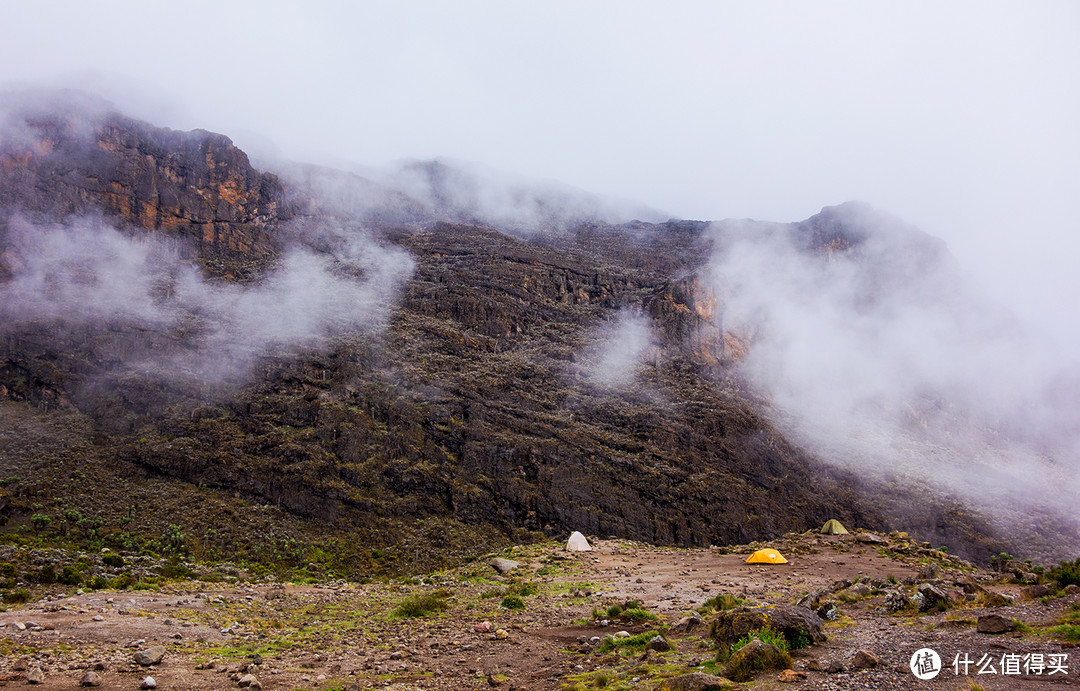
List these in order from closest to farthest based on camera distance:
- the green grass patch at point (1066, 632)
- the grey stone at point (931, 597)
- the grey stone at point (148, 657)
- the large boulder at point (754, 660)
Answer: the green grass patch at point (1066, 632) < the large boulder at point (754, 660) < the grey stone at point (148, 657) < the grey stone at point (931, 597)

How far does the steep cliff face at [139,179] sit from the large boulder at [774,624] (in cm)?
7353

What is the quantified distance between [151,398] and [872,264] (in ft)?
340

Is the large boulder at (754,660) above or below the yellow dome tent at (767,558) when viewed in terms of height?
above

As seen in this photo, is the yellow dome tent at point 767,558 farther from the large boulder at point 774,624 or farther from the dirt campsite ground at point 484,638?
the large boulder at point 774,624

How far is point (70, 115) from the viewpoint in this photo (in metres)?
67.6

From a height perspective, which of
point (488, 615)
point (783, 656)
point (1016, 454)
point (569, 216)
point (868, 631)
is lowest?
point (1016, 454)

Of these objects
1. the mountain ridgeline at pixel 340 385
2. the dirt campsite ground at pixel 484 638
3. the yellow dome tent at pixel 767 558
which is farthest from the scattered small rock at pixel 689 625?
the mountain ridgeline at pixel 340 385

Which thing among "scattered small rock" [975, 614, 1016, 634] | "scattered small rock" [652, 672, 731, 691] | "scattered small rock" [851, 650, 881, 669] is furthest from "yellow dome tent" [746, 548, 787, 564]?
"scattered small rock" [652, 672, 731, 691]

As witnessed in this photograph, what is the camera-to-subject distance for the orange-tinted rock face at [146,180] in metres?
61.4

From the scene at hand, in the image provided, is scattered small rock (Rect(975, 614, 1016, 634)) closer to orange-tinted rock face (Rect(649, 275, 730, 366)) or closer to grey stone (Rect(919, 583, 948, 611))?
grey stone (Rect(919, 583, 948, 611))

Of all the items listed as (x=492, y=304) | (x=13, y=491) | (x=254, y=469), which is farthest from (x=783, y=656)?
(x=492, y=304)

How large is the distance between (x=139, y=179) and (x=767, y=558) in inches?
3019

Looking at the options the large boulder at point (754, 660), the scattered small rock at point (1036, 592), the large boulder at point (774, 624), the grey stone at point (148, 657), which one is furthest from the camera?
the scattered small rock at point (1036, 592)

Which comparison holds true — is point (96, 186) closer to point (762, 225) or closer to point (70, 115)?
point (70, 115)
